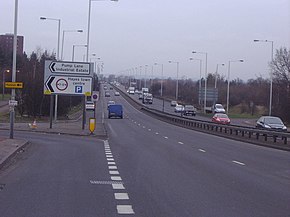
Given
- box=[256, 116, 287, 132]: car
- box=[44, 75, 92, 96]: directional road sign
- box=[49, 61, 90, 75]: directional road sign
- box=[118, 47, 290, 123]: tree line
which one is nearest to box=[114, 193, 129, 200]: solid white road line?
box=[256, 116, 287, 132]: car

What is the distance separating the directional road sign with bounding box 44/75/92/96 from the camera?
4512cm

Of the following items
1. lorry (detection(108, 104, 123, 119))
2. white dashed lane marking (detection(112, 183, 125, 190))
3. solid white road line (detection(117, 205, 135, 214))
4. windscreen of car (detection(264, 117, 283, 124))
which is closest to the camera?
solid white road line (detection(117, 205, 135, 214))

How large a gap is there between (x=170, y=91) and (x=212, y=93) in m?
94.4

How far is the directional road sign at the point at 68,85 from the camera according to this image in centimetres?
4512

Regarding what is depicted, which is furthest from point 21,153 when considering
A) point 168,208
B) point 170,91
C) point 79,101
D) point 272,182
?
point 170,91

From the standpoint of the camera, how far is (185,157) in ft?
77.4

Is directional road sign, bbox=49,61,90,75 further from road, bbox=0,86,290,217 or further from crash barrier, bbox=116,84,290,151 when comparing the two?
road, bbox=0,86,290,217

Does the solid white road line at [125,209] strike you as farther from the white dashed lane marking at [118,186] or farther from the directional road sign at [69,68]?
the directional road sign at [69,68]

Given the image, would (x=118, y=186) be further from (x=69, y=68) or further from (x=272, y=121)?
(x=69, y=68)

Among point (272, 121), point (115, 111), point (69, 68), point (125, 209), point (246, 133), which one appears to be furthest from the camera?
point (115, 111)

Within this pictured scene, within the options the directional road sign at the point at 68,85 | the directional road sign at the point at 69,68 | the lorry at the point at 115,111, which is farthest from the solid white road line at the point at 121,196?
the lorry at the point at 115,111

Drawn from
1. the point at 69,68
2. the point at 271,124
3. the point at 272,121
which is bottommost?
the point at 271,124

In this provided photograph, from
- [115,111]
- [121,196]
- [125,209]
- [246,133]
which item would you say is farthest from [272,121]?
[115,111]

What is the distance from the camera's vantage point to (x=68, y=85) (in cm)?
4541
